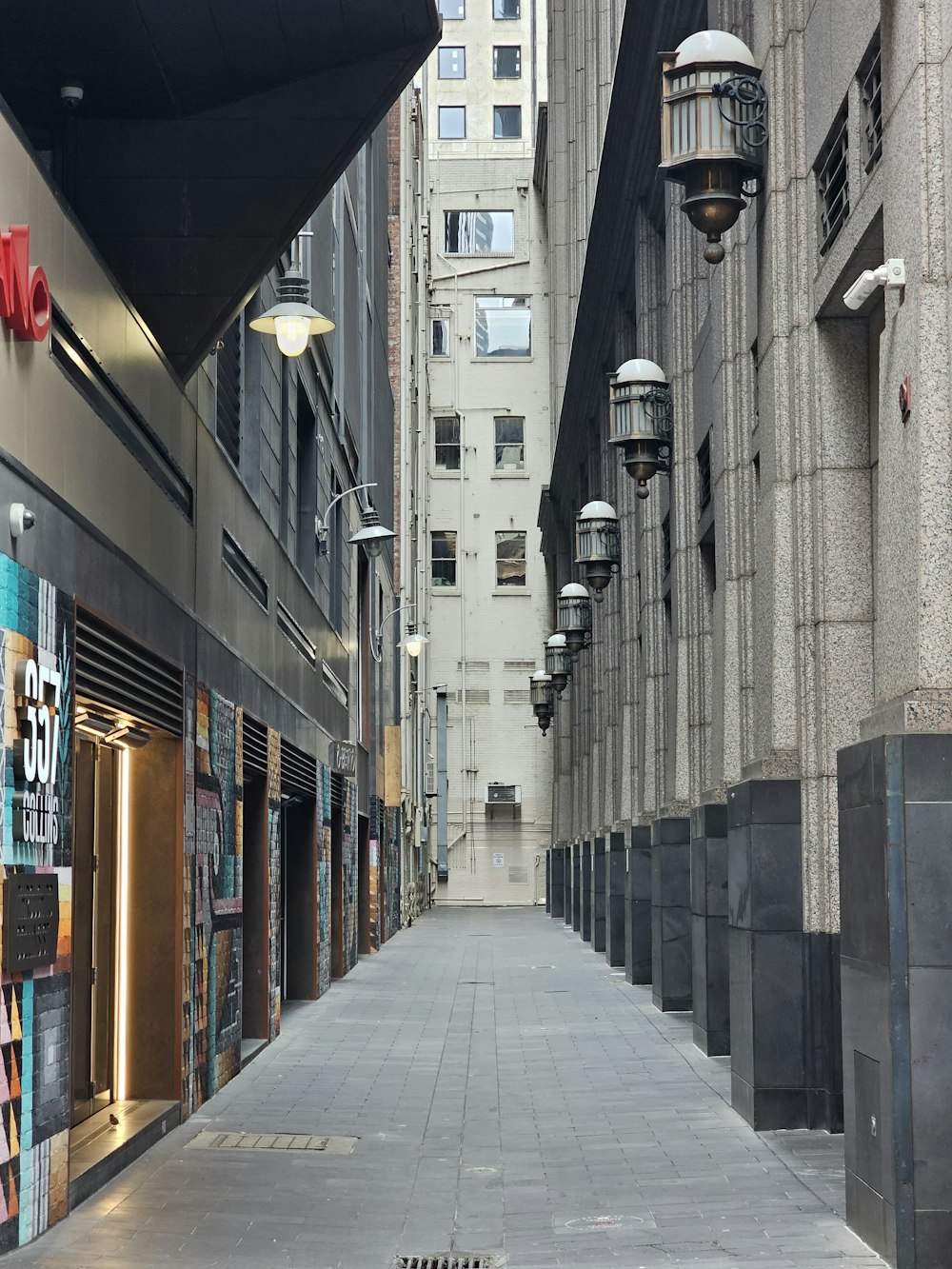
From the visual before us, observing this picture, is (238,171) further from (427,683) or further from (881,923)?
(427,683)

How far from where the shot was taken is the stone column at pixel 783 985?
11.7m

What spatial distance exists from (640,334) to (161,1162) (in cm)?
1712

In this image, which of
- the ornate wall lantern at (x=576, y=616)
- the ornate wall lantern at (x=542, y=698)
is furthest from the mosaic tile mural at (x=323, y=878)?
the ornate wall lantern at (x=542, y=698)

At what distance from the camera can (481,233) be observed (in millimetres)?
68062

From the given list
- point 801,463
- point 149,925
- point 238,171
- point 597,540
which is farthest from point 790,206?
point 597,540

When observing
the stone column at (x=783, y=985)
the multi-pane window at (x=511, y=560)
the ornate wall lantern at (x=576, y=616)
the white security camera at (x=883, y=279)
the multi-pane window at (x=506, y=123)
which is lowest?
the stone column at (x=783, y=985)

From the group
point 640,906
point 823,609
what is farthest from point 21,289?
point 640,906

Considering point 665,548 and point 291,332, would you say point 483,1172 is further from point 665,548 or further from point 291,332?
point 665,548

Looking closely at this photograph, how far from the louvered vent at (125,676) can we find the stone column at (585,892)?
25.8 metres

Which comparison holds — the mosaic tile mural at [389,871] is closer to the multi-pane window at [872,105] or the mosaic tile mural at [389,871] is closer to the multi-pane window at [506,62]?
the multi-pane window at [872,105]

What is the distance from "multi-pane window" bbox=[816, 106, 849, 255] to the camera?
10828 millimetres

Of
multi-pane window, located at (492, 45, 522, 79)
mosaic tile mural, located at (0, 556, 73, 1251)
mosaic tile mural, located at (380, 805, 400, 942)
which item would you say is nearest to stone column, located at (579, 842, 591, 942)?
mosaic tile mural, located at (380, 805, 400, 942)

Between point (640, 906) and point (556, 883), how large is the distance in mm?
28144

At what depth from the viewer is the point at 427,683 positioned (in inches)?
2490
